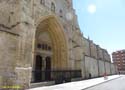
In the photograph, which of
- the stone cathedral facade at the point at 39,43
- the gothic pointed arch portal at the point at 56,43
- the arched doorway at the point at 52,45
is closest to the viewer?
the stone cathedral facade at the point at 39,43

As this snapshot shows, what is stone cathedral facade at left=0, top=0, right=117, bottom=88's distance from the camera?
10344 millimetres

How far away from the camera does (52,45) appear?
63.7ft

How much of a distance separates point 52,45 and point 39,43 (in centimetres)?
257

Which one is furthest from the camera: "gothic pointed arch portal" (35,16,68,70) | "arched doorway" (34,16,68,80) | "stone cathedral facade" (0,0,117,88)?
"gothic pointed arch portal" (35,16,68,70)

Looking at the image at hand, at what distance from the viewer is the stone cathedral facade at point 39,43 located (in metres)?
10.3

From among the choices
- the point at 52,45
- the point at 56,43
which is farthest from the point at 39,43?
the point at 56,43

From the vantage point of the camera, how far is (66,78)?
16500 mm

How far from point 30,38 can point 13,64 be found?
2.67 m

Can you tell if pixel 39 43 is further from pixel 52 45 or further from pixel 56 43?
pixel 56 43

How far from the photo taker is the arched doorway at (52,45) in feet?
57.6

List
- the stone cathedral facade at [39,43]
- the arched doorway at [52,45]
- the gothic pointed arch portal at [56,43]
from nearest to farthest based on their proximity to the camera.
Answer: the stone cathedral facade at [39,43] < the arched doorway at [52,45] < the gothic pointed arch portal at [56,43]

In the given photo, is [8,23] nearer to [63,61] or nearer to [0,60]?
[0,60]

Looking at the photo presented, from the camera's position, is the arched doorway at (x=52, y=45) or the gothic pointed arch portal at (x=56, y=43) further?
the gothic pointed arch portal at (x=56, y=43)

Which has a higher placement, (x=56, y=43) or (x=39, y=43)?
(x=56, y=43)
